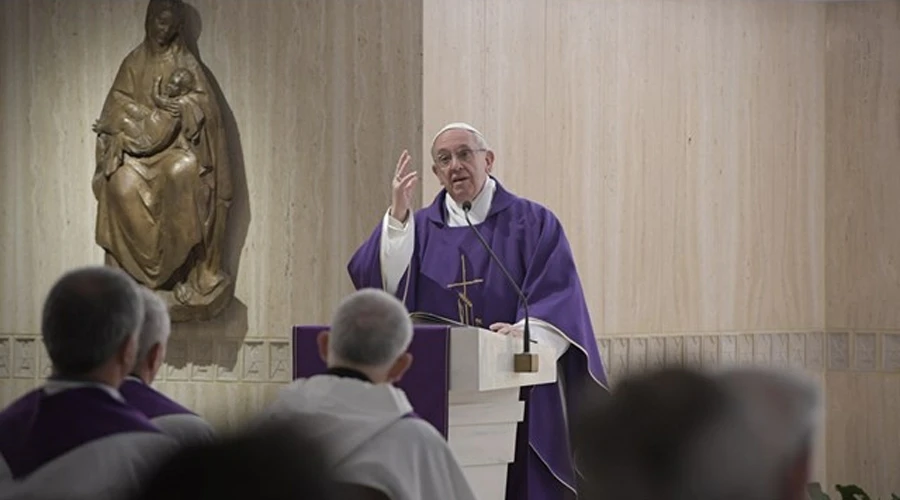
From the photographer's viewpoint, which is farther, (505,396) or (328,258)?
(328,258)

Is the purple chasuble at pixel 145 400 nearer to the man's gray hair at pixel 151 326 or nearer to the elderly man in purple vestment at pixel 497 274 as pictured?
the man's gray hair at pixel 151 326

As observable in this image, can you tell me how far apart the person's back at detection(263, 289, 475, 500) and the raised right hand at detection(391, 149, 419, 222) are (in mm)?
2407

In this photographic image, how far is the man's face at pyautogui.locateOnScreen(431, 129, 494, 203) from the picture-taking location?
6664 mm

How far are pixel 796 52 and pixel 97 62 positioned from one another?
456 cm

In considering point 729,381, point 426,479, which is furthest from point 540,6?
point 729,381

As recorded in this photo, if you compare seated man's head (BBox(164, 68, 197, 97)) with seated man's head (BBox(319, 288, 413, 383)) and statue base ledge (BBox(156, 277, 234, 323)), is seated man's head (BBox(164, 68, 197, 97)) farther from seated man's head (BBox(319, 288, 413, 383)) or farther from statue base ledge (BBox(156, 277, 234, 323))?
seated man's head (BBox(319, 288, 413, 383))

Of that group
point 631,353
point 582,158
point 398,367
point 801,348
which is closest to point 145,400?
point 398,367

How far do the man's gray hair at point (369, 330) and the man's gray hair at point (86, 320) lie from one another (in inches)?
26.7

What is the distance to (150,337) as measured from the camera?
3846mm

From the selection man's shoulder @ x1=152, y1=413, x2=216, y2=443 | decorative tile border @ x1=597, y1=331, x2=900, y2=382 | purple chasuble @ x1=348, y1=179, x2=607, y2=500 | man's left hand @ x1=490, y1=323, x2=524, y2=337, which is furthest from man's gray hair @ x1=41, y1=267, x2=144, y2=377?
decorative tile border @ x1=597, y1=331, x2=900, y2=382

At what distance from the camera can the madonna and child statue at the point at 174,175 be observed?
9055 mm

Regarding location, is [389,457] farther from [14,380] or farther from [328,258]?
[14,380]

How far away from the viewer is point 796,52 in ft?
33.9

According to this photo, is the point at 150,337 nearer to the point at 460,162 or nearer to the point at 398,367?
the point at 398,367
